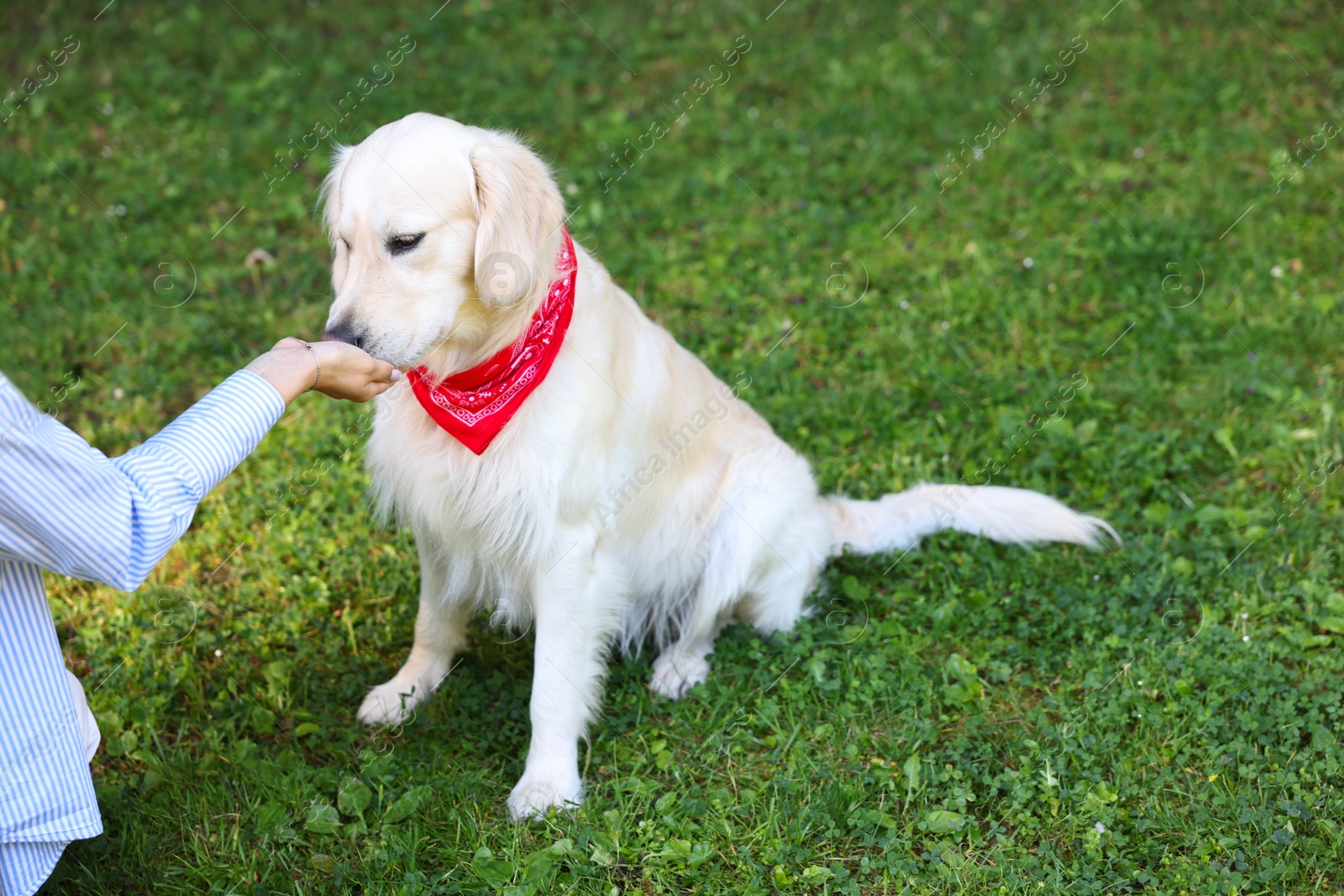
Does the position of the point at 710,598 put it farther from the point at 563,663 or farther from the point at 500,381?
the point at 500,381

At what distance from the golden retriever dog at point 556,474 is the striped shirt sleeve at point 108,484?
0.45 m

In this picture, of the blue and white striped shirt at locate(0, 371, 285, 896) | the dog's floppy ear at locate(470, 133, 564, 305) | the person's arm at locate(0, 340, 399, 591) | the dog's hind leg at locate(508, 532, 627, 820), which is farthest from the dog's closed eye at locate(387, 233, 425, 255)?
the dog's hind leg at locate(508, 532, 627, 820)

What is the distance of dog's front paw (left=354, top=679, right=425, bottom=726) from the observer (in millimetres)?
3039

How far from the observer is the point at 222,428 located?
1.90m

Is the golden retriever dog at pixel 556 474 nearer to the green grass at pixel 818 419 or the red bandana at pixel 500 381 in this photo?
the red bandana at pixel 500 381

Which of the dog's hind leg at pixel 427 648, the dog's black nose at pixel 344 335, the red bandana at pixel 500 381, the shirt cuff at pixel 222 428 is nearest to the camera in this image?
the shirt cuff at pixel 222 428

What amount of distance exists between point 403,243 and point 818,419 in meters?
2.25

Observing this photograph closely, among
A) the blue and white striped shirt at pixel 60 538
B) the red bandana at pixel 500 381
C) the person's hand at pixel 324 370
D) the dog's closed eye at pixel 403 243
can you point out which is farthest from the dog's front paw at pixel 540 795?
the dog's closed eye at pixel 403 243

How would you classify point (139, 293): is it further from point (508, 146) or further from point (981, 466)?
point (981, 466)

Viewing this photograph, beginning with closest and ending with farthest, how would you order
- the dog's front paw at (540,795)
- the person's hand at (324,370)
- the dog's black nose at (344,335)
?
the person's hand at (324,370), the dog's black nose at (344,335), the dog's front paw at (540,795)

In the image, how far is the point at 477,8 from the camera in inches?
283

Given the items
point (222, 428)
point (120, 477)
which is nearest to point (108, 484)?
point (120, 477)

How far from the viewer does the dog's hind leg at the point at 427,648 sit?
3.02m

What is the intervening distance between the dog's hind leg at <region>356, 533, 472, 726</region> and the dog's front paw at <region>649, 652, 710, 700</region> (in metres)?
0.61
